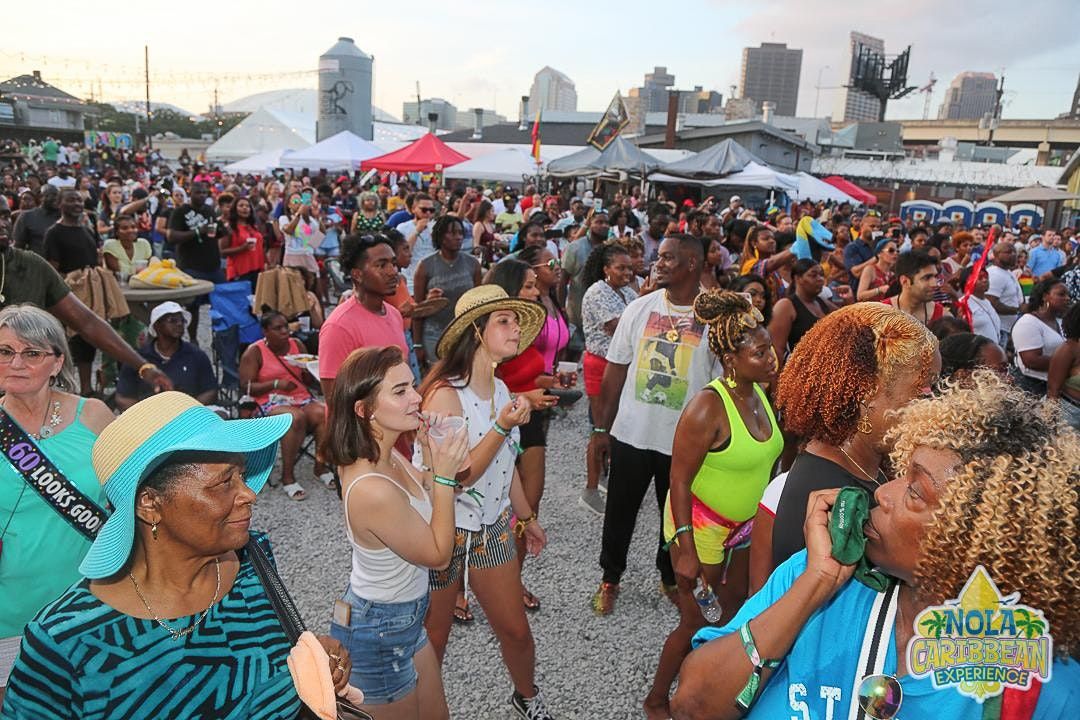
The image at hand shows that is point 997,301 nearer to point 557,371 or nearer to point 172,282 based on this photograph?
point 557,371

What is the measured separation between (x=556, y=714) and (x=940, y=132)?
79.1 metres

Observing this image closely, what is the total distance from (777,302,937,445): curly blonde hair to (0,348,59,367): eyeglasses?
8.12 feet

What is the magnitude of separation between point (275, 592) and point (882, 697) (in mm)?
1420

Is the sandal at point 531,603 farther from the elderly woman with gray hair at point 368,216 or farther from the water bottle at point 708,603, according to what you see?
the elderly woman with gray hair at point 368,216

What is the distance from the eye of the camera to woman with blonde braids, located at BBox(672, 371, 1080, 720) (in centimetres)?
114

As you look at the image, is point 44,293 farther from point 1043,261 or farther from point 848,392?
point 1043,261

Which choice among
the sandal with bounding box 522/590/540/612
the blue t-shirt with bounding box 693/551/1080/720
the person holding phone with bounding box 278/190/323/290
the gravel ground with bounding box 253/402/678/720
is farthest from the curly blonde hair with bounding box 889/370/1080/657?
the person holding phone with bounding box 278/190/323/290

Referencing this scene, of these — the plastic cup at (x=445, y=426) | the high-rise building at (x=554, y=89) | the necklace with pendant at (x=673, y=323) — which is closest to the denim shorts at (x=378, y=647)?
the plastic cup at (x=445, y=426)

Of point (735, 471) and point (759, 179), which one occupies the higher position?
point (759, 179)

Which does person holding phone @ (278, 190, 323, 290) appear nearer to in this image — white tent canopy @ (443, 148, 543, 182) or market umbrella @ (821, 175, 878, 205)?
white tent canopy @ (443, 148, 543, 182)

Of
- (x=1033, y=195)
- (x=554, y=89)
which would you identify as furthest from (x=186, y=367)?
(x=554, y=89)

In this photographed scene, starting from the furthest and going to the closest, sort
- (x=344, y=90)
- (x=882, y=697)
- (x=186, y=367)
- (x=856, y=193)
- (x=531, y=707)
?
(x=344, y=90)
(x=856, y=193)
(x=186, y=367)
(x=531, y=707)
(x=882, y=697)

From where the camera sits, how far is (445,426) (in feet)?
8.87

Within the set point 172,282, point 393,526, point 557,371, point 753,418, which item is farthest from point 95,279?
point 753,418
